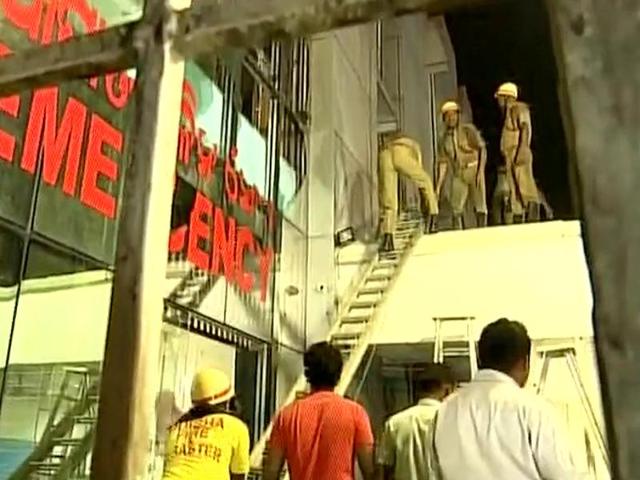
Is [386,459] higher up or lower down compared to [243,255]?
lower down

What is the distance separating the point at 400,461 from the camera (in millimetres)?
3254

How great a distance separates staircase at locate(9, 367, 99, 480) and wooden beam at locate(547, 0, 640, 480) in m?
3.36

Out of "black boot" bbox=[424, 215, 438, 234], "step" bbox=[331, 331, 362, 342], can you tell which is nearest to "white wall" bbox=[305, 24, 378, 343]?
"step" bbox=[331, 331, 362, 342]

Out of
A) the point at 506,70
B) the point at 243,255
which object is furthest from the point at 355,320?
the point at 506,70

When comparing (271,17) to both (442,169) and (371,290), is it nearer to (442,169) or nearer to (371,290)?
(371,290)

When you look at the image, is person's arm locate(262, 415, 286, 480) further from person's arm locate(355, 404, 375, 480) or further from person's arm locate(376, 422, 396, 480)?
person's arm locate(376, 422, 396, 480)

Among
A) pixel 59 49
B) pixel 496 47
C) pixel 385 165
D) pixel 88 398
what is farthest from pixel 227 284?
pixel 496 47

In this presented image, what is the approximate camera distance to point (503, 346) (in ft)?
7.36

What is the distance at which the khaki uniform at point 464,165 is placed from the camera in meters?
7.97

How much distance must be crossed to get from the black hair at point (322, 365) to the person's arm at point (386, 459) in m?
0.38

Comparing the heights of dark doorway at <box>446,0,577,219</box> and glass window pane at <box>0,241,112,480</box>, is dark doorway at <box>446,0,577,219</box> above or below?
above

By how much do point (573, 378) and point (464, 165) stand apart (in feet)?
9.35

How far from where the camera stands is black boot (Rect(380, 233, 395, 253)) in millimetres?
7621

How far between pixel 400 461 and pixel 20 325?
6.05 feet
